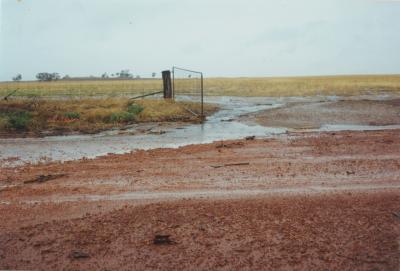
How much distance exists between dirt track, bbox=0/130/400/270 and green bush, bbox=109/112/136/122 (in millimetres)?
9525

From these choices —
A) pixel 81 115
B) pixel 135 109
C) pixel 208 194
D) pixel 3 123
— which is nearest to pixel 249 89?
pixel 135 109

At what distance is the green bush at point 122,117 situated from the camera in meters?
18.3

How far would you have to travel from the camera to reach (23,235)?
5059 mm

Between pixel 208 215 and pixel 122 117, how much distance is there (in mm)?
13768

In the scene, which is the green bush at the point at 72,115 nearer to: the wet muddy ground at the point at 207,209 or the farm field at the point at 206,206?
the farm field at the point at 206,206

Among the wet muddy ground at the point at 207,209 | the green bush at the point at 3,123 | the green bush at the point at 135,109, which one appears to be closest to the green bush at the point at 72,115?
the green bush at the point at 135,109

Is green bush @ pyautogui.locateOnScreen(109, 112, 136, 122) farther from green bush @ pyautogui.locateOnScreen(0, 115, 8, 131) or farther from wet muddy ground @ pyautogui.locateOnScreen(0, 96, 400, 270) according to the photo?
wet muddy ground @ pyautogui.locateOnScreen(0, 96, 400, 270)

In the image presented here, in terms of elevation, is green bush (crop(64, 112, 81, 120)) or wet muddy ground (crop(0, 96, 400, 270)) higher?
green bush (crop(64, 112, 81, 120))

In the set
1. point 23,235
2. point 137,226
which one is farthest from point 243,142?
point 23,235

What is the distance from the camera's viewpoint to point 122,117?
730 inches

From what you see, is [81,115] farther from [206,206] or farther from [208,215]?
[208,215]

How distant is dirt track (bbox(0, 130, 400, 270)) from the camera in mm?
4422

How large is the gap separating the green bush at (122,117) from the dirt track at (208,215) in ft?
31.2

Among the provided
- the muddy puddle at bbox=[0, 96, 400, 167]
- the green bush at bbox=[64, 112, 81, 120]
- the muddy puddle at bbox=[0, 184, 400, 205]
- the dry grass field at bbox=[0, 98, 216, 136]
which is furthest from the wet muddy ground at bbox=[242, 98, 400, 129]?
the muddy puddle at bbox=[0, 184, 400, 205]
